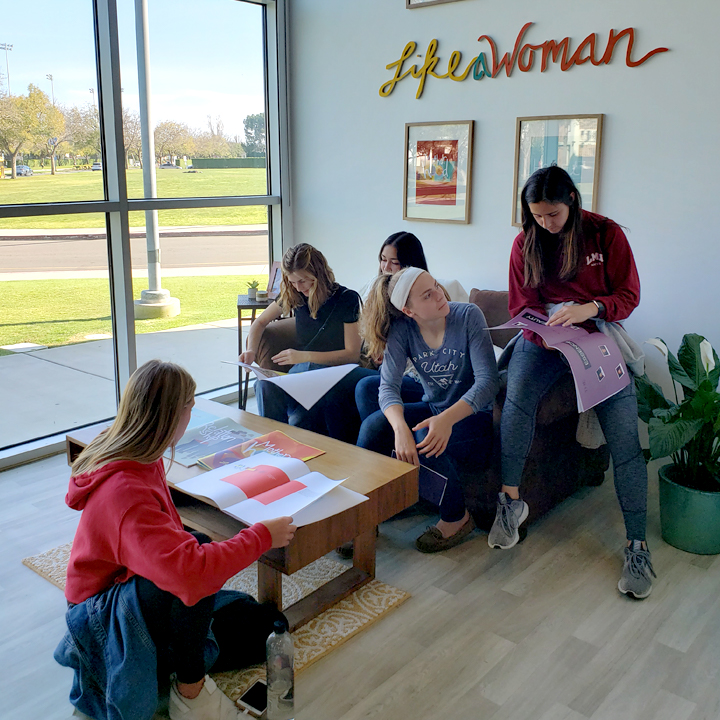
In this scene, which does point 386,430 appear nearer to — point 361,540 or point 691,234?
point 361,540

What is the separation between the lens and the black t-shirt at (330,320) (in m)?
3.25

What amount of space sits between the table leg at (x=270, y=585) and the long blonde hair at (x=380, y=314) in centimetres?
96

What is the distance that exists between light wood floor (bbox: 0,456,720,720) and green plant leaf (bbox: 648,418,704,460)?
17.7 inches

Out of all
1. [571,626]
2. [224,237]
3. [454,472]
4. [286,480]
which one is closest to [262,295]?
[224,237]

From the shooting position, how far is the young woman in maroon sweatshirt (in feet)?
8.20

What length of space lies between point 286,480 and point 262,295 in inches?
79.1

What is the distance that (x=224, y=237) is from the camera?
4.78 m

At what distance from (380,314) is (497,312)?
2.97 ft

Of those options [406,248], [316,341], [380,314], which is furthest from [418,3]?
[380,314]

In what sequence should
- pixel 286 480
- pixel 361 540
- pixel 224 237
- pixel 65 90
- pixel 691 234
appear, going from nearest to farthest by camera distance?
pixel 286 480
pixel 361 540
pixel 691 234
pixel 65 90
pixel 224 237

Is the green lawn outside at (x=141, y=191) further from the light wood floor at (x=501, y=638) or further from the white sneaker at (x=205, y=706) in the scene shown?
the white sneaker at (x=205, y=706)

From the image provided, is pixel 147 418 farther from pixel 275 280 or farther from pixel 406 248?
pixel 275 280

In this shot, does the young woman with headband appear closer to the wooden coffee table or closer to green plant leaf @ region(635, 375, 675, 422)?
the wooden coffee table

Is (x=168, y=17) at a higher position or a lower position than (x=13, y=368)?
higher
